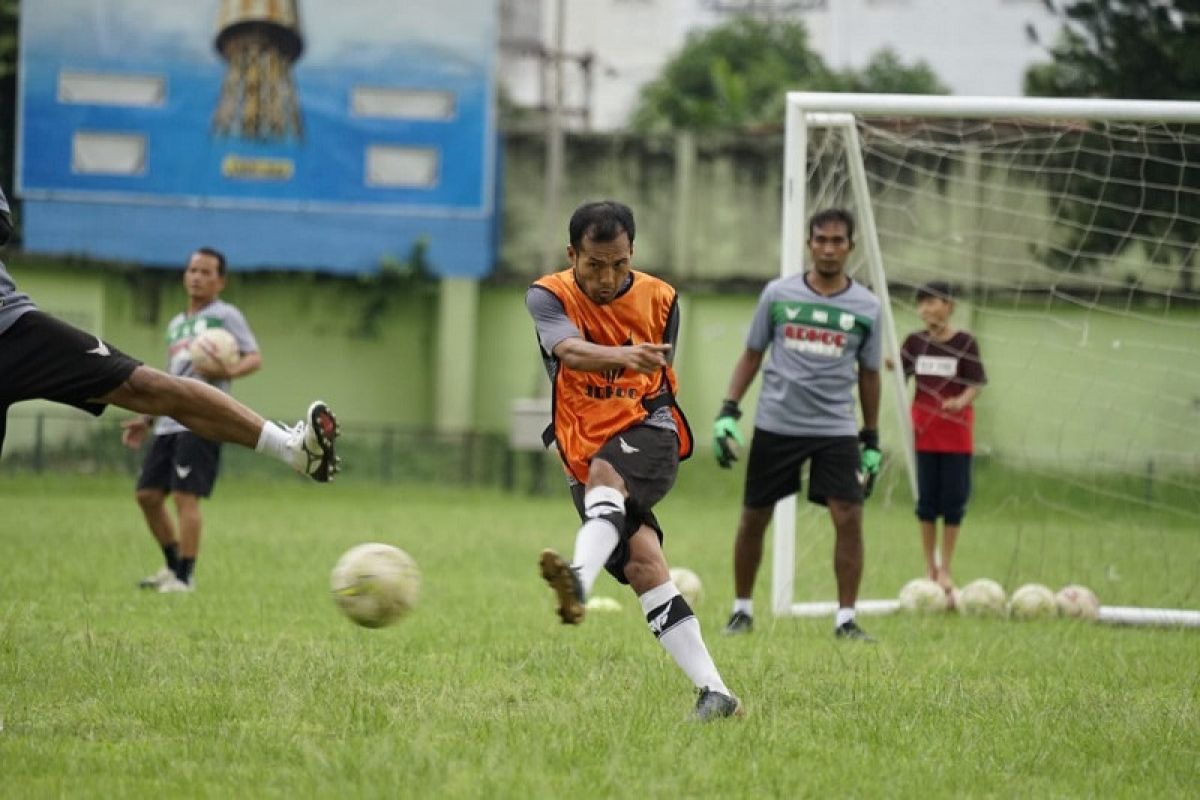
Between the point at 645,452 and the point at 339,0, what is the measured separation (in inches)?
920

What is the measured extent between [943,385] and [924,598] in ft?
5.16

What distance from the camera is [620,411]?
6.35 m

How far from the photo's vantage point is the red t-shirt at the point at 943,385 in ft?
38.3

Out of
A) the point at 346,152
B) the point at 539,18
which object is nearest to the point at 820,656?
the point at 346,152

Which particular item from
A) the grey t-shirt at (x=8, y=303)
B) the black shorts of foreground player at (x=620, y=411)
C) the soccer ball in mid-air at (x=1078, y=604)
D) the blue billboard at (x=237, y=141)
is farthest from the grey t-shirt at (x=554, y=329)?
the blue billboard at (x=237, y=141)

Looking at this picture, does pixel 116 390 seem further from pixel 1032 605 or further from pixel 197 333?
pixel 1032 605

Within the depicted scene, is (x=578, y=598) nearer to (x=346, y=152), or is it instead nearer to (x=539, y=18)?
(x=346, y=152)

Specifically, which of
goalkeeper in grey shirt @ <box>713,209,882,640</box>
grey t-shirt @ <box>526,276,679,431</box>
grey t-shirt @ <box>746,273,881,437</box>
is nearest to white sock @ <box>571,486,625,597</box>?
grey t-shirt @ <box>526,276,679,431</box>

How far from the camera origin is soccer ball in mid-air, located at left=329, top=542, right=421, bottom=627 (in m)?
5.92

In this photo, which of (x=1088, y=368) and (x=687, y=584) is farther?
(x=1088, y=368)

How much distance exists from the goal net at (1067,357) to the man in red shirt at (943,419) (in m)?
0.16

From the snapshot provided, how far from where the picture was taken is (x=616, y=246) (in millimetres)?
6129

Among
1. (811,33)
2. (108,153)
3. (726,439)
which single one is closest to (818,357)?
(726,439)

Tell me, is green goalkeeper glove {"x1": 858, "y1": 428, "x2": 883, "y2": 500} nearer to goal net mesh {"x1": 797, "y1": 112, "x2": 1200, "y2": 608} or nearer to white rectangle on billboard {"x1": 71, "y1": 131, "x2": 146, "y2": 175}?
goal net mesh {"x1": 797, "y1": 112, "x2": 1200, "y2": 608}
